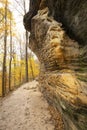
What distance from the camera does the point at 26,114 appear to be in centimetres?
945

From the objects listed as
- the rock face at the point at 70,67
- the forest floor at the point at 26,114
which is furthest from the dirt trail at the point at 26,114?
the rock face at the point at 70,67

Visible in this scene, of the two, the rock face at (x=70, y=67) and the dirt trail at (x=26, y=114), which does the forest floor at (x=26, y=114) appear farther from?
the rock face at (x=70, y=67)

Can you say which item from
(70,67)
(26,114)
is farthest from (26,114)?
(70,67)

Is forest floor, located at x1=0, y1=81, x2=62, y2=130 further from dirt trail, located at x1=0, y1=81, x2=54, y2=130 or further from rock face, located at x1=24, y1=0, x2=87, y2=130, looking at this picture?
rock face, located at x1=24, y1=0, x2=87, y2=130

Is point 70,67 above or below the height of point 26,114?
above

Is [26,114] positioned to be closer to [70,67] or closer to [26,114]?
[26,114]

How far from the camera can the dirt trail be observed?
825cm

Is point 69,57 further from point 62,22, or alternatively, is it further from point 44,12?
point 44,12

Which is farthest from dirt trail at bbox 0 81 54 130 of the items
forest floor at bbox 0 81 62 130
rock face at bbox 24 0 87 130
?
rock face at bbox 24 0 87 130

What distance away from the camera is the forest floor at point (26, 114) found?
8242mm

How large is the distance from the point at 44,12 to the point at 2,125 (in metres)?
6.69

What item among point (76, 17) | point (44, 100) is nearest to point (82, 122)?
point (76, 17)

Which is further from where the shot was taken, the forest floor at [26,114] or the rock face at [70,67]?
the forest floor at [26,114]

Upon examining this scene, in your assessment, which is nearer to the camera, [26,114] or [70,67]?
[70,67]
